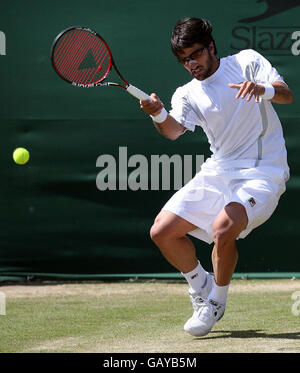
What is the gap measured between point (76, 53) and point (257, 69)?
0.90 m

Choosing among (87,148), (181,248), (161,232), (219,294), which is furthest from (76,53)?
(87,148)

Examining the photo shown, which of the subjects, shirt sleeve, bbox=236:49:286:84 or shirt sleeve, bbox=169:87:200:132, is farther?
shirt sleeve, bbox=169:87:200:132

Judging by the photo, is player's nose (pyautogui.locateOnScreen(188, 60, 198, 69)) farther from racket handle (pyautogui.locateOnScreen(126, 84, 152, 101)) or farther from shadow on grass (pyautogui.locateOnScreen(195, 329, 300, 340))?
shadow on grass (pyautogui.locateOnScreen(195, 329, 300, 340))

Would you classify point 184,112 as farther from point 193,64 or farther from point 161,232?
point 161,232

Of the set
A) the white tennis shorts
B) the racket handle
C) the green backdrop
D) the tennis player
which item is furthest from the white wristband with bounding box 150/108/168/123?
the green backdrop

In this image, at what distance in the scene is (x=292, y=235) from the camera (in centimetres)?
599

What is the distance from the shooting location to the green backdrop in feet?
19.7

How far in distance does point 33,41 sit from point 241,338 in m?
3.08

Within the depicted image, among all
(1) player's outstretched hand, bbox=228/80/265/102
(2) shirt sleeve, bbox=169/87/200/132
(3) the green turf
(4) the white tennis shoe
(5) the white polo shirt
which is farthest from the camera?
(2) shirt sleeve, bbox=169/87/200/132

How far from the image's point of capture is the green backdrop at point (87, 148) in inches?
236

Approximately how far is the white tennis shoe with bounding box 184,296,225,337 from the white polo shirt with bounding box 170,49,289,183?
2.17ft

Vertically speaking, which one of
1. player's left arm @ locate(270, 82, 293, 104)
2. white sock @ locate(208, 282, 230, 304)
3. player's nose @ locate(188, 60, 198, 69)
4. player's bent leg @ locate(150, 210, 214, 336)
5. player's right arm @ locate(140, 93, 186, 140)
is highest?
player's nose @ locate(188, 60, 198, 69)

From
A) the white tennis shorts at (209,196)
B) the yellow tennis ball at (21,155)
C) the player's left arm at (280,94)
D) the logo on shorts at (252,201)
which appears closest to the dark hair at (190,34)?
the player's left arm at (280,94)

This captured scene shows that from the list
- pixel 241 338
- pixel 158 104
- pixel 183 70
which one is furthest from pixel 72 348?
pixel 183 70
